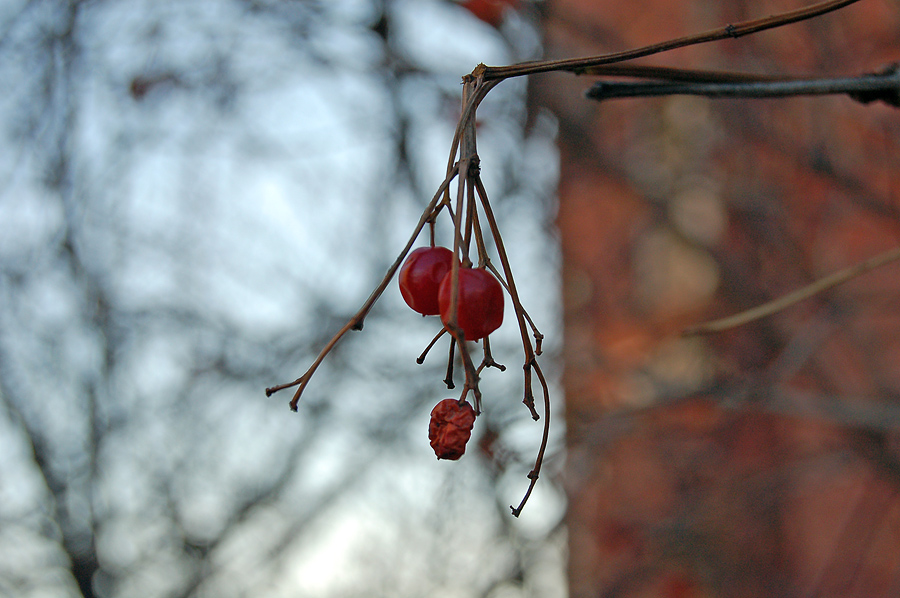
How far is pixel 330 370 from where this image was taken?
9.77ft

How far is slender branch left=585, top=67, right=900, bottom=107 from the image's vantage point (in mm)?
643

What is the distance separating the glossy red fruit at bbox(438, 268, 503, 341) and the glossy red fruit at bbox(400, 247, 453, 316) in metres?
0.05

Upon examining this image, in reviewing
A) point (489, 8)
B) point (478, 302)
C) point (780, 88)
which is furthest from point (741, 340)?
point (478, 302)

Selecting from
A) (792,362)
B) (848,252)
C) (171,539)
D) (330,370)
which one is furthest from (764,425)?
(171,539)

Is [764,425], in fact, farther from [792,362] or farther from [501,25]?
[501,25]

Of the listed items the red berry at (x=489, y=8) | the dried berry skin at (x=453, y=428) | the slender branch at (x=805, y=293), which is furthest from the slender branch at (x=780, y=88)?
the red berry at (x=489, y=8)

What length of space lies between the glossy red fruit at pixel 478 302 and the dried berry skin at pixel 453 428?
74 millimetres

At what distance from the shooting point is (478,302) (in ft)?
2.02

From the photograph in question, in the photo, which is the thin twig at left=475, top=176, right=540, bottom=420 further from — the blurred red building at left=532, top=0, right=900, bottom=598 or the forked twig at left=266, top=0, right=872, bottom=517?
the blurred red building at left=532, top=0, right=900, bottom=598

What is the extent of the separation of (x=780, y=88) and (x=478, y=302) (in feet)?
1.16

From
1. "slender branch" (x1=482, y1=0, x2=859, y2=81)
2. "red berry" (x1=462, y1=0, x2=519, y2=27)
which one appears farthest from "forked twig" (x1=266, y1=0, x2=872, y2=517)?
"red berry" (x1=462, y1=0, x2=519, y2=27)

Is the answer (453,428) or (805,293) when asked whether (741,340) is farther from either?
(453,428)

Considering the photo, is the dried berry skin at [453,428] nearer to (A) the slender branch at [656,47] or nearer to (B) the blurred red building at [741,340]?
(A) the slender branch at [656,47]

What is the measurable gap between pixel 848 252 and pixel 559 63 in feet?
12.5
